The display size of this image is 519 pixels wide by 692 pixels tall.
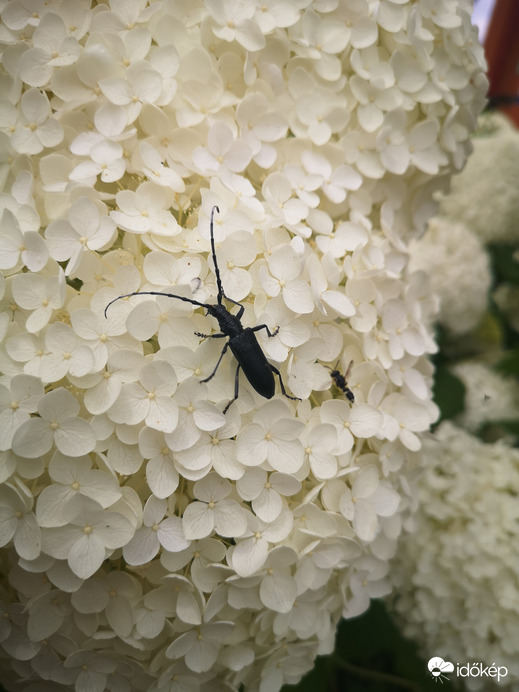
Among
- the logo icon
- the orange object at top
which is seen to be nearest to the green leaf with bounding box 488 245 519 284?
the logo icon

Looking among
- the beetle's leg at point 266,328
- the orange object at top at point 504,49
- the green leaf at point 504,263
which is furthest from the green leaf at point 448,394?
the orange object at top at point 504,49

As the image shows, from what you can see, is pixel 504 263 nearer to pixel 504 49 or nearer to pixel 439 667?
pixel 439 667

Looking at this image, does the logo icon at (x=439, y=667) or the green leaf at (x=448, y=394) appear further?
the green leaf at (x=448, y=394)

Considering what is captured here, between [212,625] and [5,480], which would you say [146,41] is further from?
[212,625]

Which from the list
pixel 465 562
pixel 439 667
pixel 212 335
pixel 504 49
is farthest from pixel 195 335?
pixel 504 49

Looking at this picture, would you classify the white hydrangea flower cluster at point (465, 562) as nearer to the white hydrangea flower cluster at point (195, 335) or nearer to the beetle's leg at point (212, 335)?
the white hydrangea flower cluster at point (195, 335)

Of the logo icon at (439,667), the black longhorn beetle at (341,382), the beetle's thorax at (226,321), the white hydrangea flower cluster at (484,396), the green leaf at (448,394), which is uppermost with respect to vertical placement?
the beetle's thorax at (226,321)
